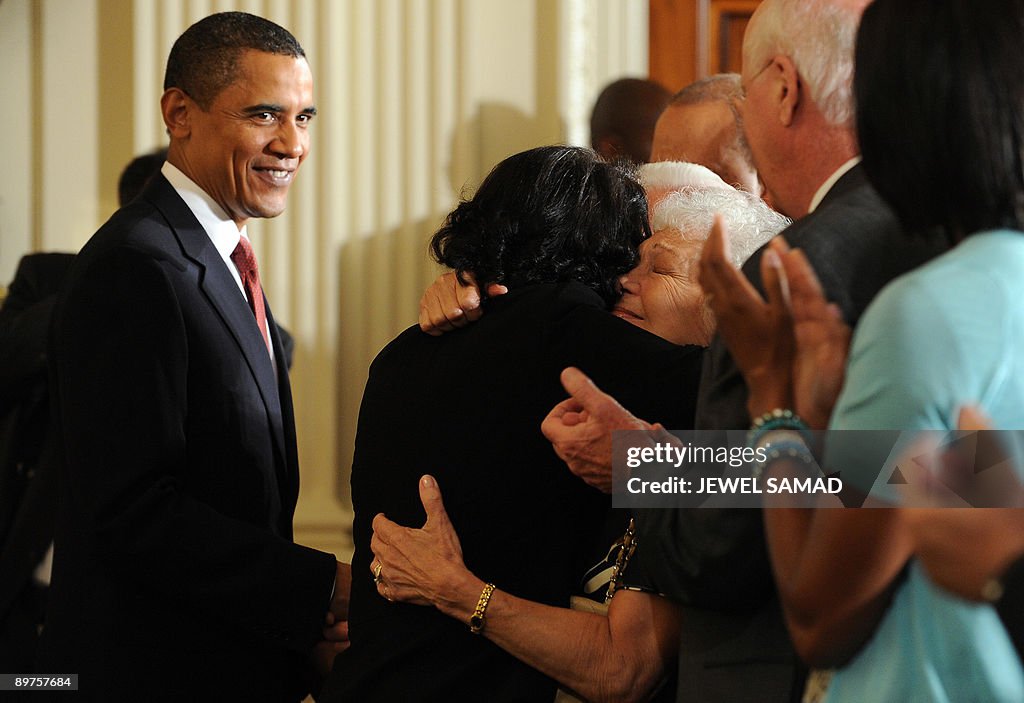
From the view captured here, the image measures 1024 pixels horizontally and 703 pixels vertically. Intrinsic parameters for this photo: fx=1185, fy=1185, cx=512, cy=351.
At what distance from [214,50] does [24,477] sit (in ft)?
4.48

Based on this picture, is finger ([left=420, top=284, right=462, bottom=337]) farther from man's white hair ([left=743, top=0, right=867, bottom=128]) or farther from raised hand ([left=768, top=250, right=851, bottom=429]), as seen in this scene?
raised hand ([left=768, top=250, right=851, bottom=429])

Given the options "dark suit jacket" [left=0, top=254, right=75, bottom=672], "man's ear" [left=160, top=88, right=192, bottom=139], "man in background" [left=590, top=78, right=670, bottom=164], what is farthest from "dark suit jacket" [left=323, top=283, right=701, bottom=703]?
"man in background" [left=590, top=78, right=670, bottom=164]

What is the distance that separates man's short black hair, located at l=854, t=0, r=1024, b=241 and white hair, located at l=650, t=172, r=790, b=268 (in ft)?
2.53

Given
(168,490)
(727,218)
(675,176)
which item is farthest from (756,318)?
(675,176)

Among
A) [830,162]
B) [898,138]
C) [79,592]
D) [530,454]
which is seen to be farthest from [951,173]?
[79,592]

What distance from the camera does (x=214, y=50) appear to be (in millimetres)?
2248

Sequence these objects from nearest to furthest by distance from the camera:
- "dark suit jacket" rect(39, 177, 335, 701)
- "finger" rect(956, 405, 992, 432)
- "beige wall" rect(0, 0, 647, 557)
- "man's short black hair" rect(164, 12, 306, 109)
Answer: "finger" rect(956, 405, 992, 432), "dark suit jacket" rect(39, 177, 335, 701), "man's short black hair" rect(164, 12, 306, 109), "beige wall" rect(0, 0, 647, 557)

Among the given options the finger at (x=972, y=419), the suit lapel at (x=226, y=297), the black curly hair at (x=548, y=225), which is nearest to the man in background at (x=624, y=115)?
the suit lapel at (x=226, y=297)

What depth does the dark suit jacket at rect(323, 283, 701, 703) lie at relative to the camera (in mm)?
1547

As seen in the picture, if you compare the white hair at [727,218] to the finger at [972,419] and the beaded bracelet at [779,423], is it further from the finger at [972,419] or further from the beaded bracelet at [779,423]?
the finger at [972,419]

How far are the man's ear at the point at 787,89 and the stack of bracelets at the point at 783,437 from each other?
20.1 inches

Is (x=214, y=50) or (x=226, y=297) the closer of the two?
(x=226, y=297)

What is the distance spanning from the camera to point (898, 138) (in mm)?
921

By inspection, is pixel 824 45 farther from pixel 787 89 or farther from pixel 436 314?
pixel 436 314
